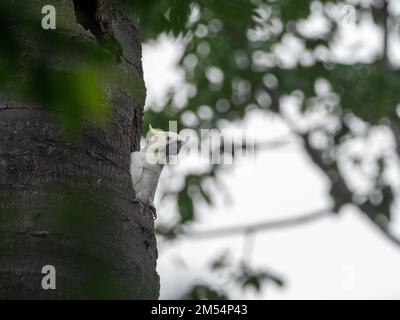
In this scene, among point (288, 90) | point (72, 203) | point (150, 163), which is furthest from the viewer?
point (288, 90)

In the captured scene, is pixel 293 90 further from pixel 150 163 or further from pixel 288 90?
pixel 150 163

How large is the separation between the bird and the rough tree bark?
0.05 meters

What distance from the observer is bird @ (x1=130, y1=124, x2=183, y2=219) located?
322 centimetres

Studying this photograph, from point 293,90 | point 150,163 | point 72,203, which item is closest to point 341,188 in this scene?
point 293,90

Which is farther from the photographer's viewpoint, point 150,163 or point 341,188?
point 341,188

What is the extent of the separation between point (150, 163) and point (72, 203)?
37.1 inches

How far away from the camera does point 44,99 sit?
5.51 feet

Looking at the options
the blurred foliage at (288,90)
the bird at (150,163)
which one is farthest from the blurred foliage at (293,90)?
the bird at (150,163)

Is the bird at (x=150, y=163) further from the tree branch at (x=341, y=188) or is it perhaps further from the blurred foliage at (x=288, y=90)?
the tree branch at (x=341, y=188)

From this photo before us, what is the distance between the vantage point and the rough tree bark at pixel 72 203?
265 cm

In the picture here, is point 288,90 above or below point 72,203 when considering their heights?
above

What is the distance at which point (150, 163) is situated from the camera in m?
3.36

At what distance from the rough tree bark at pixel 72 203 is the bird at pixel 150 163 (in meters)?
0.05
